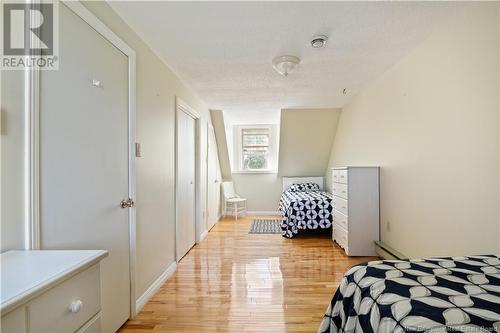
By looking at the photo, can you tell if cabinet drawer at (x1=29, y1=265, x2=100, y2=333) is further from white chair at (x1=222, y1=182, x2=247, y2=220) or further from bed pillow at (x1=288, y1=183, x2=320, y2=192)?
bed pillow at (x1=288, y1=183, x2=320, y2=192)

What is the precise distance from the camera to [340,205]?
3420mm

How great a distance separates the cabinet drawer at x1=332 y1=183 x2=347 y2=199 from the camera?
3.23 meters

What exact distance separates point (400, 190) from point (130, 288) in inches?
108

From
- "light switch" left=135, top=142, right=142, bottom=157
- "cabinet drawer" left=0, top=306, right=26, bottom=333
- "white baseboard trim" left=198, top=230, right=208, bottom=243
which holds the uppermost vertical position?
"light switch" left=135, top=142, right=142, bottom=157

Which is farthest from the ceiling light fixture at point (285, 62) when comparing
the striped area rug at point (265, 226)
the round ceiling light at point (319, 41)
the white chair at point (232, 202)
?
the white chair at point (232, 202)

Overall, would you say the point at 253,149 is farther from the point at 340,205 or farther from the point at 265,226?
the point at 340,205

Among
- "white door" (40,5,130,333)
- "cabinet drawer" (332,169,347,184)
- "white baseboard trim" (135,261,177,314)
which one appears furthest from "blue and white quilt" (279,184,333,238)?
"white door" (40,5,130,333)

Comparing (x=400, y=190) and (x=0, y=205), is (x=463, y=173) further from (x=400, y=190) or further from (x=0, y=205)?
(x=0, y=205)

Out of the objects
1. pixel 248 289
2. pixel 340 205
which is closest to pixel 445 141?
pixel 340 205

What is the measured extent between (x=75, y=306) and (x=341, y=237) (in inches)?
127

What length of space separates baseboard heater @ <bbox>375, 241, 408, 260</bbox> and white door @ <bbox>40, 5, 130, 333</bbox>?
2.63 meters

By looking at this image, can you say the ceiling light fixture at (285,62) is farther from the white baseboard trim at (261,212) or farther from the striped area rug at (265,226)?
the white baseboard trim at (261,212)

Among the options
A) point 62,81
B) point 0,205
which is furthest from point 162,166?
Answer: point 0,205

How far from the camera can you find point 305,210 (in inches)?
156
